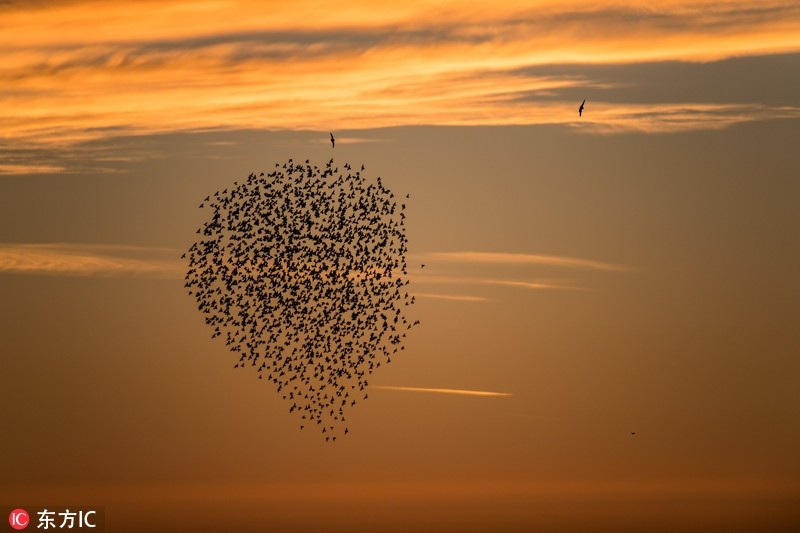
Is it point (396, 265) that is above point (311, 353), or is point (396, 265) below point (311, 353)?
above

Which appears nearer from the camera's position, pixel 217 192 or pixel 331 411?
pixel 331 411

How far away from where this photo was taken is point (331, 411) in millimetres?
39438

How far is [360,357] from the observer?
1656 inches

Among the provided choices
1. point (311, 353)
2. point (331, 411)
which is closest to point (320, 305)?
point (311, 353)

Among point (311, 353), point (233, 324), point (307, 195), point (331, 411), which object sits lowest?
point (331, 411)

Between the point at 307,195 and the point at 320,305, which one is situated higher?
the point at 307,195

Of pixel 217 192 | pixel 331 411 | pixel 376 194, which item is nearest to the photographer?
pixel 331 411

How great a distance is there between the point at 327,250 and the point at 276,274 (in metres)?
2.88

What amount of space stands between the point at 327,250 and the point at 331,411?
8144 millimetres

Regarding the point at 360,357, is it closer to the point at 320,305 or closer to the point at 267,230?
the point at 320,305

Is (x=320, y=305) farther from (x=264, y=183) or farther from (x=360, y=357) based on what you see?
(x=264, y=183)

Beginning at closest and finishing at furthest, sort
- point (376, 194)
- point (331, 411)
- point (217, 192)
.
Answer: point (331, 411), point (217, 192), point (376, 194)

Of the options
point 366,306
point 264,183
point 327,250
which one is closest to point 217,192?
point 264,183

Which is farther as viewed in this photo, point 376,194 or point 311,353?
point 376,194
